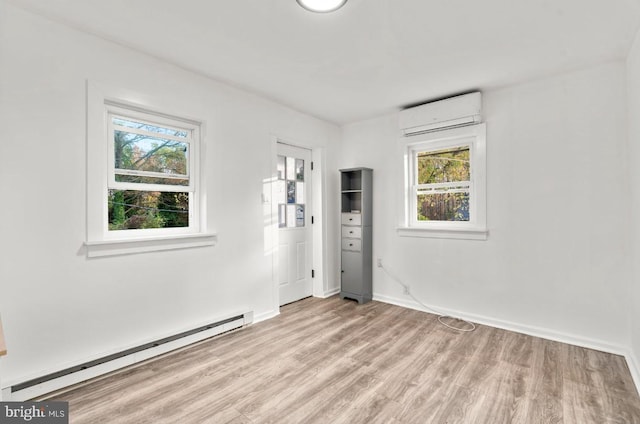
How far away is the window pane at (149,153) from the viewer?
2.56 metres

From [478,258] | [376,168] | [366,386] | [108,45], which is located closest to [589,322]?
[478,258]

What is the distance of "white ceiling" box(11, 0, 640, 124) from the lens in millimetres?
2010

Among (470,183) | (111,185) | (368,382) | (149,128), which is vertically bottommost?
(368,382)

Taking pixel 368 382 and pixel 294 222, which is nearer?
pixel 368 382

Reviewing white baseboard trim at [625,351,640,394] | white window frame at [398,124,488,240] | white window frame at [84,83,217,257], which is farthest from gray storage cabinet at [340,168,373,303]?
white baseboard trim at [625,351,640,394]

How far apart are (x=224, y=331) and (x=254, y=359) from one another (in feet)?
2.21

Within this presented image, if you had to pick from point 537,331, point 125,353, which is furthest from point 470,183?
point 125,353

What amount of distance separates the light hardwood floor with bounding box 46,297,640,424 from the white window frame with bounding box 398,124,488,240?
3.66 ft

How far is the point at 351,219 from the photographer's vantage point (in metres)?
4.26

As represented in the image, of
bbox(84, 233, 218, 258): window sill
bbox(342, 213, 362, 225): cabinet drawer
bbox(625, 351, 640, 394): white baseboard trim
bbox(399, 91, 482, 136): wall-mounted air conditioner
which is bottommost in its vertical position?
bbox(625, 351, 640, 394): white baseboard trim

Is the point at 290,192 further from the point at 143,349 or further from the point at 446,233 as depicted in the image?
the point at 143,349

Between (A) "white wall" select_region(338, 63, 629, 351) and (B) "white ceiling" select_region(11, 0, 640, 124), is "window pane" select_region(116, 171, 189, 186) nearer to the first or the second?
(B) "white ceiling" select_region(11, 0, 640, 124)

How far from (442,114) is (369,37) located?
1.57 m

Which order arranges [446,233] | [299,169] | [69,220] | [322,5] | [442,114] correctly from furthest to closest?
1. [299,169]
2. [446,233]
3. [442,114]
4. [69,220]
5. [322,5]
